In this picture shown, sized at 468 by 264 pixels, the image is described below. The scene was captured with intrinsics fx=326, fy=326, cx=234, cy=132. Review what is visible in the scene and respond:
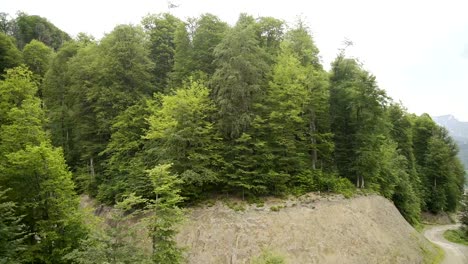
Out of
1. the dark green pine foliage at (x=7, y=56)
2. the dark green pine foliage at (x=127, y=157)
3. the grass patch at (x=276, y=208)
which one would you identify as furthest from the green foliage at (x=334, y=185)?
the dark green pine foliage at (x=7, y=56)

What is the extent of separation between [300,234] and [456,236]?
3163 centimetres

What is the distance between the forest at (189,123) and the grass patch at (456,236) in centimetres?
1137

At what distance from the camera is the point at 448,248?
36312 mm

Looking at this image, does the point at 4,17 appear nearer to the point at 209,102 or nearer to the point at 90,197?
the point at 90,197

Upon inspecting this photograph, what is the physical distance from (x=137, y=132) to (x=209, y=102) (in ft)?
27.7

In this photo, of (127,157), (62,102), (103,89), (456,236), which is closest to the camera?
(127,157)

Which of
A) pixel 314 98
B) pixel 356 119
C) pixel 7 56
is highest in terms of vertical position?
pixel 7 56

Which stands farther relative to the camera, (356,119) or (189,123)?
(356,119)

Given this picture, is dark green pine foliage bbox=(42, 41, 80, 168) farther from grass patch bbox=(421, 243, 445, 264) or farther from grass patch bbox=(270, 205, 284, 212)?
grass patch bbox=(421, 243, 445, 264)

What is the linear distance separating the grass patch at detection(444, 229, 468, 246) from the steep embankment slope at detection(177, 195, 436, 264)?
17585 mm

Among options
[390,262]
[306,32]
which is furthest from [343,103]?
[390,262]

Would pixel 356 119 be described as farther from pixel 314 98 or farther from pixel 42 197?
pixel 42 197

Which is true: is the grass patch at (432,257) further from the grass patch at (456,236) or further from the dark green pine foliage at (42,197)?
the dark green pine foliage at (42,197)

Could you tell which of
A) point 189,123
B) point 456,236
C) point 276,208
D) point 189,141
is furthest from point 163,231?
point 456,236
